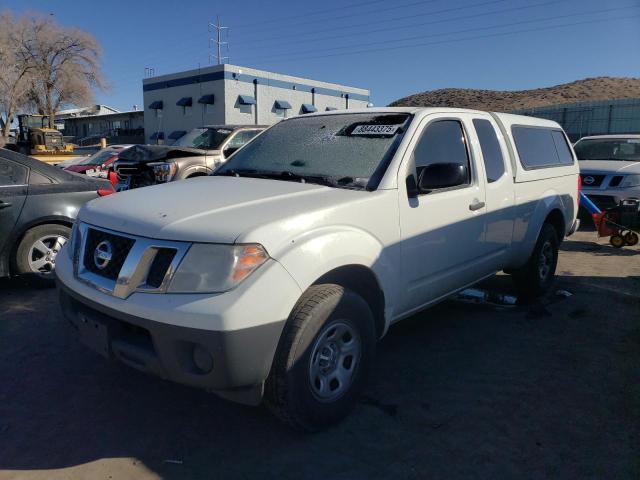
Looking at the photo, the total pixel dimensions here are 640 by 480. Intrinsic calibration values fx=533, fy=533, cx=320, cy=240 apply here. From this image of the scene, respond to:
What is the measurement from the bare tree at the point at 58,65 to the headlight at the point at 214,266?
179ft

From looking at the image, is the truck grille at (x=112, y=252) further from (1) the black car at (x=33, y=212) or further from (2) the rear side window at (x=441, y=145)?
(1) the black car at (x=33, y=212)

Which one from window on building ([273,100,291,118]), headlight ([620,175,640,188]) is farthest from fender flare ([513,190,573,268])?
window on building ([273,100,291,118])

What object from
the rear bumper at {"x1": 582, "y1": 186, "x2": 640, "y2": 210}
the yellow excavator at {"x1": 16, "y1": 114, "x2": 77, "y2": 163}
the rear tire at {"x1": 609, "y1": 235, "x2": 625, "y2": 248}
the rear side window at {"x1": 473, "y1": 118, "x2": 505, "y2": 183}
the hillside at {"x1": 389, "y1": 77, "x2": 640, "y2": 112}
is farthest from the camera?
the hillside at {"x1": 389, "y1": 77, "x2": 640, "y2": 112}

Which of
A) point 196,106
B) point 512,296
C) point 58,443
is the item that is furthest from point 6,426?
point 196,106

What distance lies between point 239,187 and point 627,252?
6.76 metres

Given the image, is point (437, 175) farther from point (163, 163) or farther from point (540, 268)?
point (163, 163)

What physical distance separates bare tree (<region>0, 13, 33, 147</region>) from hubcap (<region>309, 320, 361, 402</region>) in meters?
51.7

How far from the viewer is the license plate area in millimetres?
2791

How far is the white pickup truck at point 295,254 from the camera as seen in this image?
99.3 inches

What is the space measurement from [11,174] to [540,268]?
17.8 feet

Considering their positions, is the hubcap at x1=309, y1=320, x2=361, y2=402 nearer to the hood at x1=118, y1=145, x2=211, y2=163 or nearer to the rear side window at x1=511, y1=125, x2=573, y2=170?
the rear side window at x1=511, y1=125, x2=573, y2=170

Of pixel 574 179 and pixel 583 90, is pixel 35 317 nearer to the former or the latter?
pixel 574 179

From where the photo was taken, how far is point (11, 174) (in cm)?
532

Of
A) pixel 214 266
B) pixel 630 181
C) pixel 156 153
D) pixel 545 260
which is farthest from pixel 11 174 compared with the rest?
pixel 630 181
